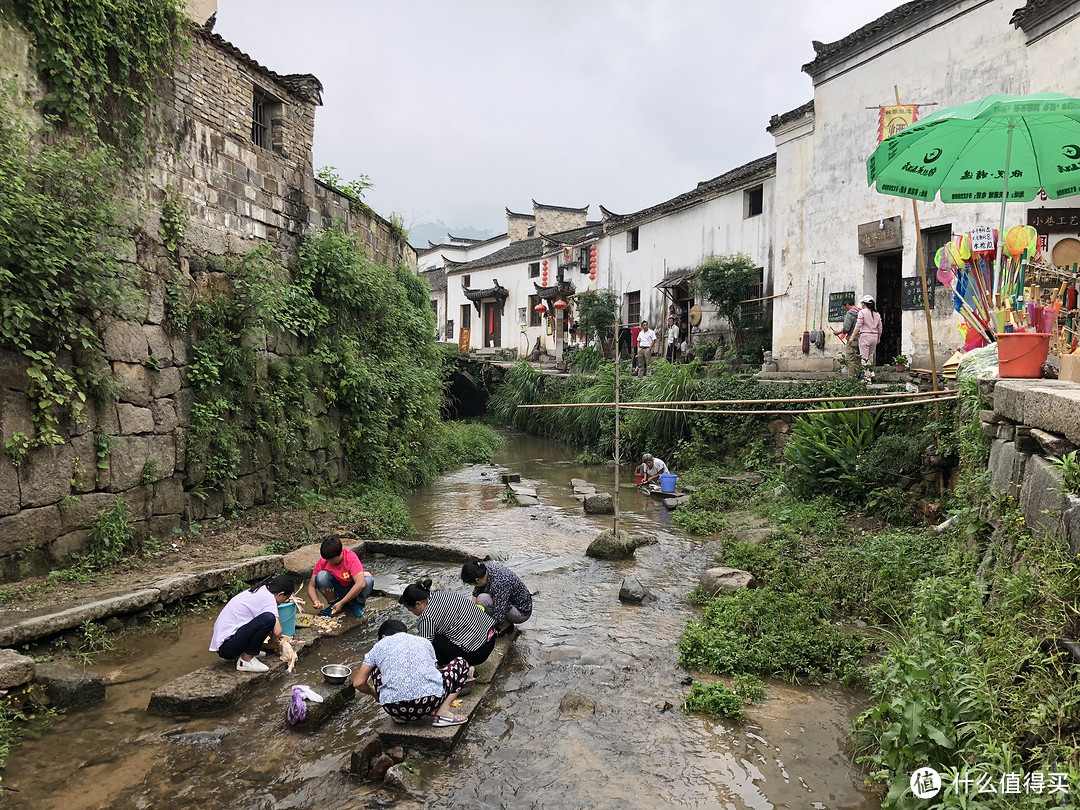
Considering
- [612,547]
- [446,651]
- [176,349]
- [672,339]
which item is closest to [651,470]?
[612,547]

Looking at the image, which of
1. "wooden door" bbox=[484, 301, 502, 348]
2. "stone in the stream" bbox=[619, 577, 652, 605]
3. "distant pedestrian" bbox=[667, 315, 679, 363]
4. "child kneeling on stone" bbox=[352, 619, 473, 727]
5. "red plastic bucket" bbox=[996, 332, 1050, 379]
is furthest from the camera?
"wooden door" bbox=[484, 301, 502, 348]

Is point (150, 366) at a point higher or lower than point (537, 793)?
higher


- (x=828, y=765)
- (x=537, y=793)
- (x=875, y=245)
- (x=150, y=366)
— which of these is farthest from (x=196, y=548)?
(x=875, y=245)

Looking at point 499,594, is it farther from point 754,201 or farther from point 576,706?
point 754,201

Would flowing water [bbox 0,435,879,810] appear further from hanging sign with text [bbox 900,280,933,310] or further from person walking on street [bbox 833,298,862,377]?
hanging sign with text [bbox 900,280,933,310]

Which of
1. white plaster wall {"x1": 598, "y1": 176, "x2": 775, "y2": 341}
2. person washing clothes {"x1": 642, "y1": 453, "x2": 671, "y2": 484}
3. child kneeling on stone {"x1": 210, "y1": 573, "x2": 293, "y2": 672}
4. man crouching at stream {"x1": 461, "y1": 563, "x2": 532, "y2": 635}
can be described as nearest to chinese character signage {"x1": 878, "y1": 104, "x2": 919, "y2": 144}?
white plaster wall {"x1": 598, "y1": 176, "x2": 775, "y2": 341}

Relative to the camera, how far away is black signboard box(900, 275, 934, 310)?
1367 centimetres

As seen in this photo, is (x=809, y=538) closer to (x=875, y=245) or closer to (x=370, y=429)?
(x=370, y=429)

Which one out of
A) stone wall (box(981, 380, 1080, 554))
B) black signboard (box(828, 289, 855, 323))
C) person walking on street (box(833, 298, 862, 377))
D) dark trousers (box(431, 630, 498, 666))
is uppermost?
black signboard (box(828, 289, 855, 323))

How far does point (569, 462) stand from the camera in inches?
739

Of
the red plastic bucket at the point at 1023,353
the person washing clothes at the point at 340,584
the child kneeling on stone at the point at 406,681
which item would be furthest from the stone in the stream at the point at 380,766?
the red plastic bucket at the point at 1023,353

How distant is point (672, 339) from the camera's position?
72.1ft

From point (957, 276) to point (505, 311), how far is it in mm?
30256

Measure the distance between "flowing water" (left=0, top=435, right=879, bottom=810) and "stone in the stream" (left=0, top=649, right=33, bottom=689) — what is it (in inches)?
15.4
